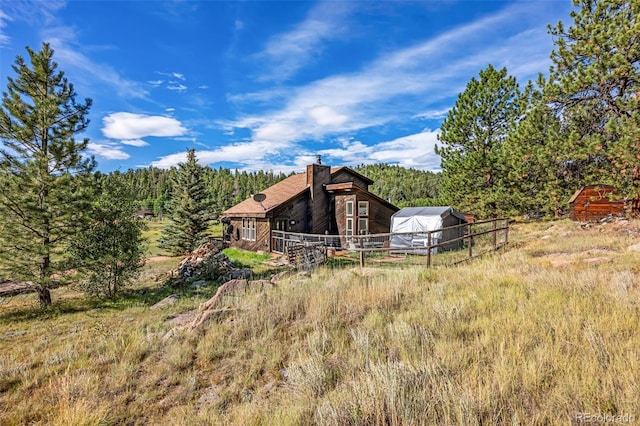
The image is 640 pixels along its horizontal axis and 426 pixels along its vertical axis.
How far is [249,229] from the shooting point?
2117 centimetres

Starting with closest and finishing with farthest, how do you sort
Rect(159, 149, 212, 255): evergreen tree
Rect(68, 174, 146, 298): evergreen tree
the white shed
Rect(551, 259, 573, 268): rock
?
Rect(551, 259, 573, 268): rock < Rect(68, 174, 146, 298): evergreen tree < the white shed < Rect(159, 149, 212, 255): evergreen tree

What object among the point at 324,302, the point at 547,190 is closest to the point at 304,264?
the point at 324,302

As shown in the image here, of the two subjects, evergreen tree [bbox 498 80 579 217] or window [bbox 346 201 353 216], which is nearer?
evergreen tree [bbox 498 80 579 217]

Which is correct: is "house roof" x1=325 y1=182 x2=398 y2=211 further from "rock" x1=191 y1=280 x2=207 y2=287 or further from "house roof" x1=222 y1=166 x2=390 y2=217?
"rock" x1=191 y1=280 x2=207 y2=287

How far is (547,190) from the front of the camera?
19109 millimetres

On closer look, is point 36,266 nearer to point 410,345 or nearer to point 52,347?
point 52,347

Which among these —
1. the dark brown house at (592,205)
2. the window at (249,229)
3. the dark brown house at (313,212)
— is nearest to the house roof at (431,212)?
the dark brown house at (313,212)

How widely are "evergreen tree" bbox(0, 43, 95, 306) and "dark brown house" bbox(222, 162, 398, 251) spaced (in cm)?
1047

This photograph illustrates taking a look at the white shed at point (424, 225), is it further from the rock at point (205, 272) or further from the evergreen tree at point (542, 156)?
the rock at point (205, 272)

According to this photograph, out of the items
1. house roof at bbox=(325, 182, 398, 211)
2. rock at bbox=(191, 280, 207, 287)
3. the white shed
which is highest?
house roof at bbox=(325, 182, 398, 211)

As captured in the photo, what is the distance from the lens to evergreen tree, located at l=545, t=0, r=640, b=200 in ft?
38.9

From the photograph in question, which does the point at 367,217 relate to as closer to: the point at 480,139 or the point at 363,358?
the point at 480,139

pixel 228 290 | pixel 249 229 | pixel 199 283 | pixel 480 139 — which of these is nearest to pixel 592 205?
pixel 480 139

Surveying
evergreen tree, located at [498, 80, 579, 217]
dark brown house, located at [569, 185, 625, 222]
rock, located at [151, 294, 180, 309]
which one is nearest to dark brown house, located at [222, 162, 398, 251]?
evergreen tree, located at [498, 80, 579, 217]
